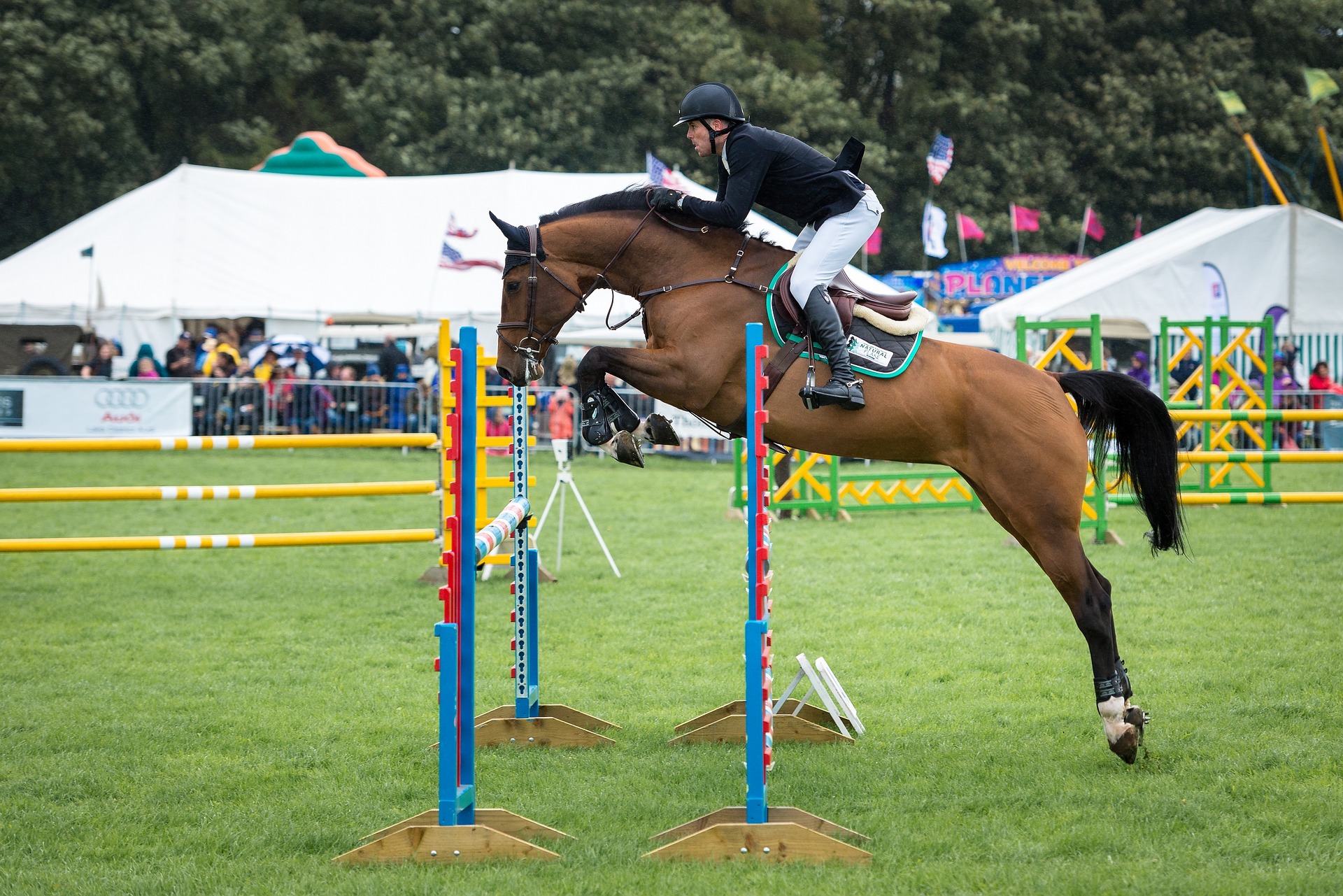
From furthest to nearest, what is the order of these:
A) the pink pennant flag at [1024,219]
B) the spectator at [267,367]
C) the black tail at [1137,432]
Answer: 1. the pink pennant flag at [1024,219]
2. the spectator at [267,367]
3. the black tail at [1137,432]

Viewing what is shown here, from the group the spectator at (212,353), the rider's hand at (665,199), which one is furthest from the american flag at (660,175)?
the rider's hand at (665,199)

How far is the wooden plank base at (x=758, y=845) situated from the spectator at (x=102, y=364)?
1947cm

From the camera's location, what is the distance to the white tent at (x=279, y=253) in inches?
908

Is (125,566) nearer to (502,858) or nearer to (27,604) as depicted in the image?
(27,604)

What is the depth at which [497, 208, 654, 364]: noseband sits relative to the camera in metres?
5.53

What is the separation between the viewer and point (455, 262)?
22.8 m

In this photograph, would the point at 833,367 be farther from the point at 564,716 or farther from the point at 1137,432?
the point at 564,716

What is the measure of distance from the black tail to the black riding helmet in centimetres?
212

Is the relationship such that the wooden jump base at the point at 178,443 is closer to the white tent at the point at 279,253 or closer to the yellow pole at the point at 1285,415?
the yellow pole at the point at 1285,415

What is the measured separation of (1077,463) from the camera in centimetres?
555

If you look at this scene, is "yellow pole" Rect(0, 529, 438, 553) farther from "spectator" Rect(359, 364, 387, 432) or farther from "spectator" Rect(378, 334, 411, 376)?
"spectator" Rect(378, 334, 411, 376)

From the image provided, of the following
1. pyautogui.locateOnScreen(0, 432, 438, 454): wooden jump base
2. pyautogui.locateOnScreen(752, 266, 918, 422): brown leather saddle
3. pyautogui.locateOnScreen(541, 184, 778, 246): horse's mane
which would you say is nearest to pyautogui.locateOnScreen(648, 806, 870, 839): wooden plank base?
pyautogui.locateOnScreen(752, 266, 918, 422): brown leather saddle

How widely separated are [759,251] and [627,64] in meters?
33.7

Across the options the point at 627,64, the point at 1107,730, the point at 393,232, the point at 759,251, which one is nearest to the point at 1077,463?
the point at 1107,730
